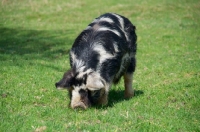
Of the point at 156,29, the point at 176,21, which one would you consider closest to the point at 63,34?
the point at 156,29

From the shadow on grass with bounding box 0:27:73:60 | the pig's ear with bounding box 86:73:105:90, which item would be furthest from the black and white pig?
the shadow on grass with bounding box 0:27:73:60

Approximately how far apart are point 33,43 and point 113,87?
342 inches

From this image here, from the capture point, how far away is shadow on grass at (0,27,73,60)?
13680 millimetres

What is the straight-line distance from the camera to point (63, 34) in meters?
19.6

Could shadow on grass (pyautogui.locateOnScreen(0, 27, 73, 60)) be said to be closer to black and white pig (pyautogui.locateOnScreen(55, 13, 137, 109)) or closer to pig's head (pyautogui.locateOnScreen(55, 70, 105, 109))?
black and white pig (pyautogui.locateOnScreen(55, 13, 137, 109))

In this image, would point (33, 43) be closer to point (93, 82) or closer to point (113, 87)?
point (113, 87)

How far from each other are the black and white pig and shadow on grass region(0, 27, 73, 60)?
589cm

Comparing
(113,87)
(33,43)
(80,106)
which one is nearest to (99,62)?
(80,106)

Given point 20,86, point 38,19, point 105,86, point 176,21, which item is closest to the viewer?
point 105,86

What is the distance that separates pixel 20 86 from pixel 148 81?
12.1 feet

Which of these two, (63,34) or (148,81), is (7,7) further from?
(148,81)

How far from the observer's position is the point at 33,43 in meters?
16.5

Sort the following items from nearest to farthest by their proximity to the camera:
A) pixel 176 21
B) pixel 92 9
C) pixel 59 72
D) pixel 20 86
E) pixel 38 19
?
1. pixel 20 86
2. pixel 59 72
3. pixel 176 21
4. pixel 38 19
5. pixel 92 9

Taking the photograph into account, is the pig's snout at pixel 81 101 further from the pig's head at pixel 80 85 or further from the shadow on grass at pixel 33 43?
the shadow on grass at pixel 33 43
